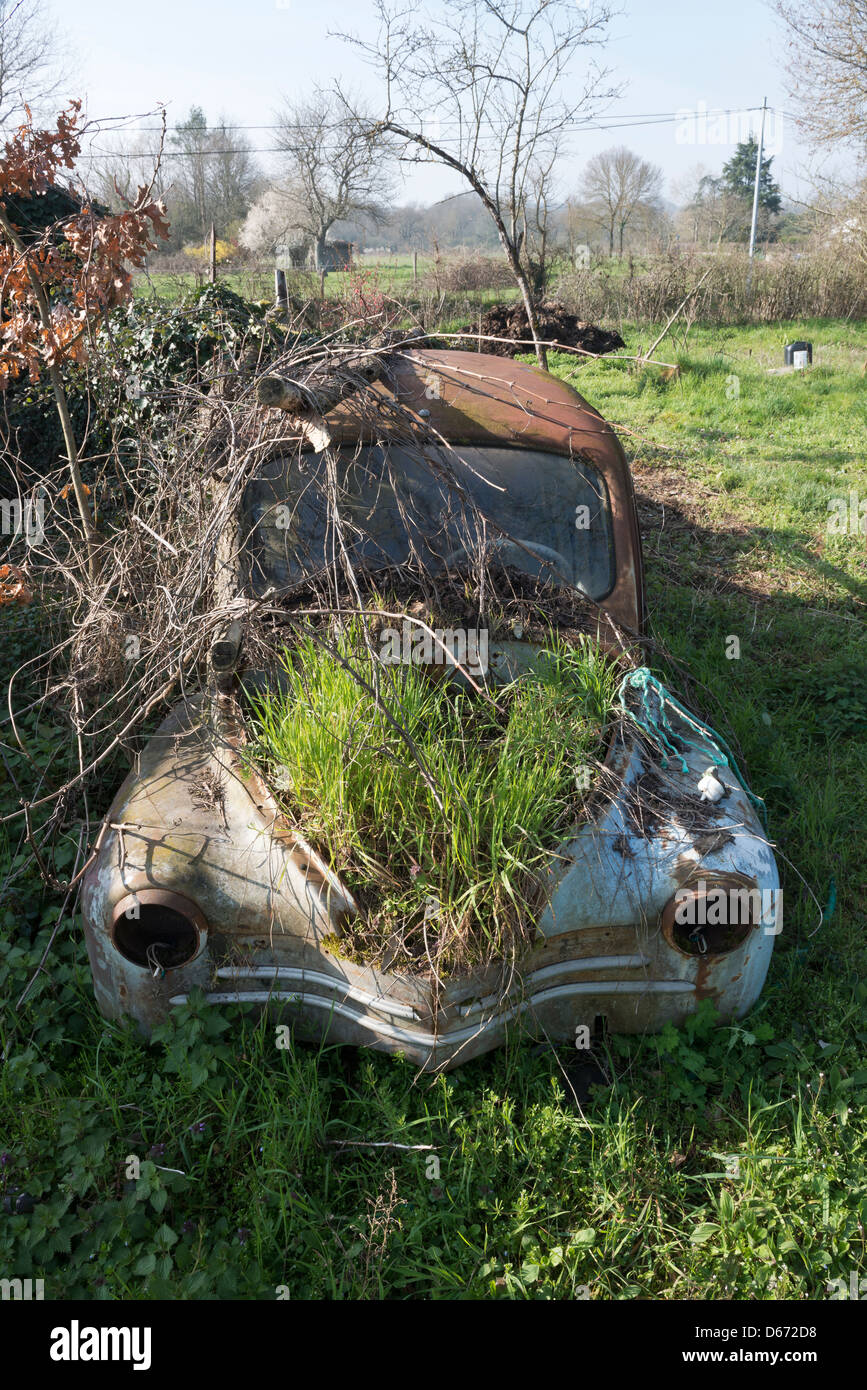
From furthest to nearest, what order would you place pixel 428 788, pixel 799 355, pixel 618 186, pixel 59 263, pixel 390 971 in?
pixel 618 186 → pixel 799 355 → pixel 59 263 → pixel 428 788 → pixel 390 971

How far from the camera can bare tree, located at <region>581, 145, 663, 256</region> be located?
→ 67.0ft

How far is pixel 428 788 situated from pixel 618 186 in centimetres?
2271

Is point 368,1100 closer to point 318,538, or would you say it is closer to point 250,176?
point 318,538

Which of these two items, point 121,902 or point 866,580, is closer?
point 121,902

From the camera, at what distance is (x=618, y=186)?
21.1m

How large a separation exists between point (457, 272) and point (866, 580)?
41.3 ft

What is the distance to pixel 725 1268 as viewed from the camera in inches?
83.3

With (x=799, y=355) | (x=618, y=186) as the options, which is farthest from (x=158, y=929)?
(x=618, y=186)

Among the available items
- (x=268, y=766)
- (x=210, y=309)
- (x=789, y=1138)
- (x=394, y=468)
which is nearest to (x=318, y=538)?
(x=394, y=468)

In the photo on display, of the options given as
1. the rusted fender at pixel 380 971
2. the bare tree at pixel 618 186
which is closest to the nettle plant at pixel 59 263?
the rusted fender at pixel 380 971

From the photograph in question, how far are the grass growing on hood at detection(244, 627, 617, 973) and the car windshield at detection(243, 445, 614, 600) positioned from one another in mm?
482

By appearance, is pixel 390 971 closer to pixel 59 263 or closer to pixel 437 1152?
pixel 437 1152

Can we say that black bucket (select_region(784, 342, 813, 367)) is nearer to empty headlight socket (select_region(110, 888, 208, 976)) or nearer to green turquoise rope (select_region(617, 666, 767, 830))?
green turquoise rope (select_region(617, 666, 767, 830))

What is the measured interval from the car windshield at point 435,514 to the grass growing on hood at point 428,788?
1.58ft
